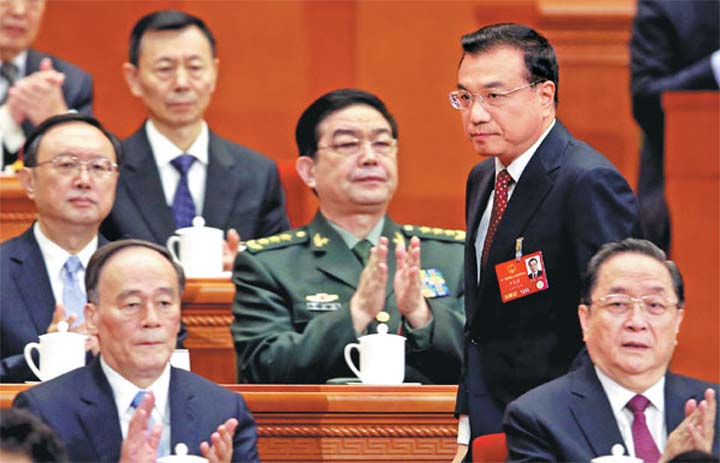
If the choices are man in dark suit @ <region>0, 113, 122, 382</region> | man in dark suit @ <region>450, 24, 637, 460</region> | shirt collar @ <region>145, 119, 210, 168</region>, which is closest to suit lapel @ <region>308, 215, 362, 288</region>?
man in dark suit @ <region>0, 113, 122, 382</region>

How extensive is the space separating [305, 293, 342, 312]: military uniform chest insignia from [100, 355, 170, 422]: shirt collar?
502 mm

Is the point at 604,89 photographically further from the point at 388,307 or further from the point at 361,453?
the point at 361,453

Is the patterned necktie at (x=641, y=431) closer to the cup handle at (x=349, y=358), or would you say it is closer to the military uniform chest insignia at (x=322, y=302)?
the cup handle at (x=349, y=358)

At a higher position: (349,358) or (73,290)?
(73,290)

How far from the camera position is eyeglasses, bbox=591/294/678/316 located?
7.74 feet

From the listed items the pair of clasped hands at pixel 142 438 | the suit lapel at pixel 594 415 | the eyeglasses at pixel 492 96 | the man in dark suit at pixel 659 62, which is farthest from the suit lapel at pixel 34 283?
the man in dark suit at pixel 659 62

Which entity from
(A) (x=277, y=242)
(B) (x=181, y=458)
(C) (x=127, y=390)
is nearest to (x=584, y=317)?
(B) (x=181, y=458)

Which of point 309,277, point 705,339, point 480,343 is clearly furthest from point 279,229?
point 480,343

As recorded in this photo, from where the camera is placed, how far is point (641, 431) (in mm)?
2334

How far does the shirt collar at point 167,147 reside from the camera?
3.51m

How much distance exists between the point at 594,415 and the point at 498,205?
1.07ft

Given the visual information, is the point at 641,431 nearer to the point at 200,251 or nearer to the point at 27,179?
the point at 200,251

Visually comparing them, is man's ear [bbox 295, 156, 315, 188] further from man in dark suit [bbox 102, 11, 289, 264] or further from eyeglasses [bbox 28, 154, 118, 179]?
eyeglasses [bbox 28, 154, 118, 179]

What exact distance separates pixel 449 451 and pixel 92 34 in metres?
2.37
